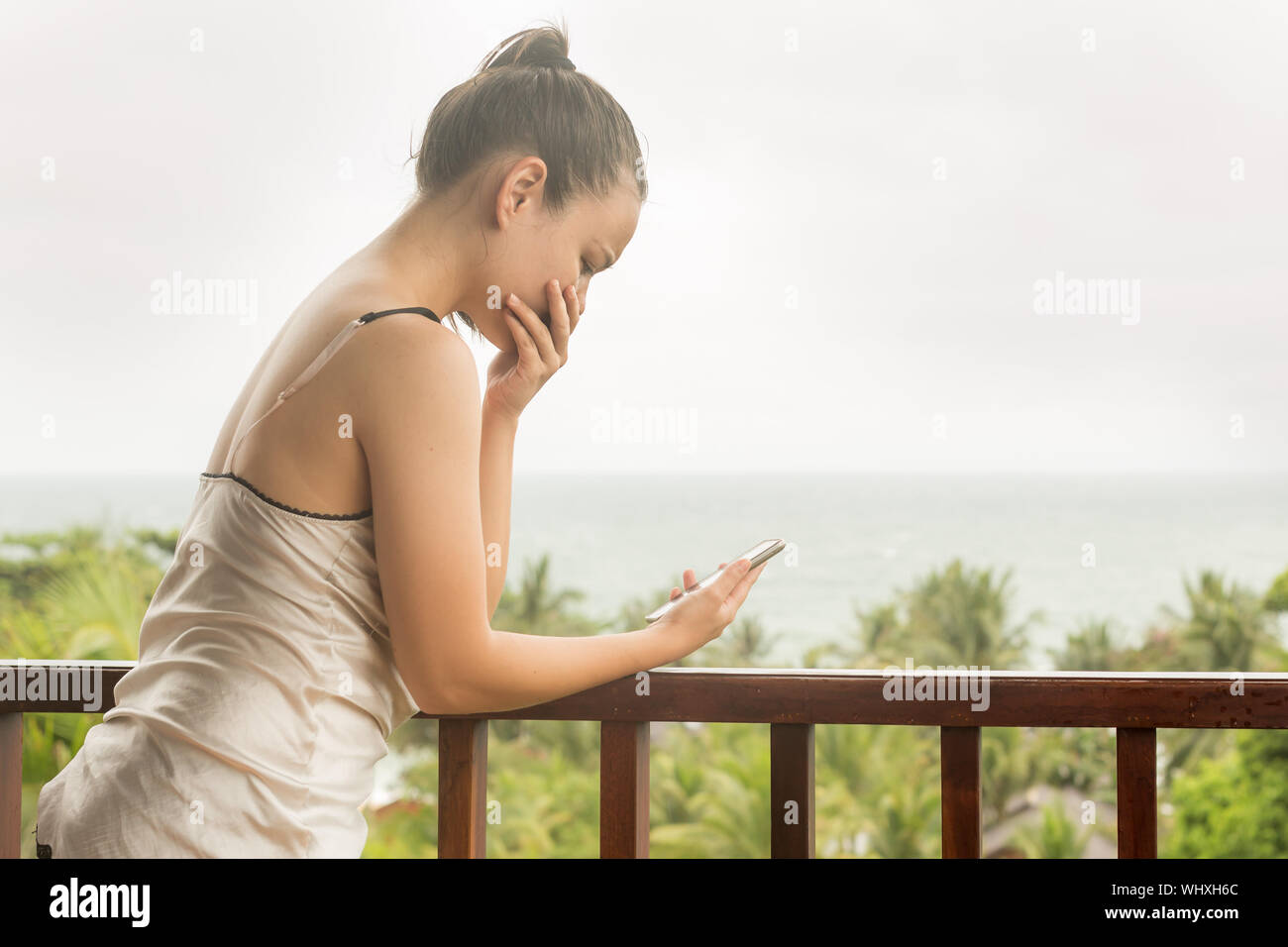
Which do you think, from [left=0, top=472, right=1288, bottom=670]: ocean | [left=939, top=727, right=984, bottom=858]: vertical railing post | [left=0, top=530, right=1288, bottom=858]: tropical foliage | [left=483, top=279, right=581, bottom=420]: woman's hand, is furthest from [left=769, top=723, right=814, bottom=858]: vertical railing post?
[left=0, top=472, right=1288, bottom=670]: ocean

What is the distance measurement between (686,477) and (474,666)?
5516cm

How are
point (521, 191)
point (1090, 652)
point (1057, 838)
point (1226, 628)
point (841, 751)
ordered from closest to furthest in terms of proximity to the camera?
1. point (521, 191)
2. point (1057, 838)
3. point (841, 751)
4. point (1226, 628)
5. point (1090, 652)

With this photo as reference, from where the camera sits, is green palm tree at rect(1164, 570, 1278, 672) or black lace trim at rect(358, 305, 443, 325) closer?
black lace trim at rect(358, 305, 443, 325)

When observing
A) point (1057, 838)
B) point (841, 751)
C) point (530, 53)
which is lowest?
point (1057, 838)

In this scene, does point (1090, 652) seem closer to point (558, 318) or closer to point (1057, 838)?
point (1057, 838)

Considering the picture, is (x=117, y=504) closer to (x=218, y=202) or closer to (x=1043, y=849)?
(x=218, y=202)

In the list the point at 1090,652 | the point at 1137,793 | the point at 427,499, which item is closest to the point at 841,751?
the point at 1090,652

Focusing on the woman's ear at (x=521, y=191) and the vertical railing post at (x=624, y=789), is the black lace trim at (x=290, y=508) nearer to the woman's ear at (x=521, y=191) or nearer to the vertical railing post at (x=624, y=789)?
the woman's ear at (x=521, y=191)

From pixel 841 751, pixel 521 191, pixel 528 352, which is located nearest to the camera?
pixel 521 191

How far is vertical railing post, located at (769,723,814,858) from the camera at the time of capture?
1115mm

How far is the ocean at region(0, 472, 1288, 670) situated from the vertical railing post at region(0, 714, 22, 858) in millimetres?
37569

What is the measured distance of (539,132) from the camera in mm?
987

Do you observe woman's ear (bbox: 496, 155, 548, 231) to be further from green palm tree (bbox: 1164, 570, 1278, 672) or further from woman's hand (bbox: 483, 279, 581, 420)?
green palm tree (bbox: 1164, 570, 1278, 672)

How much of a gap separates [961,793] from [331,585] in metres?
0.71
